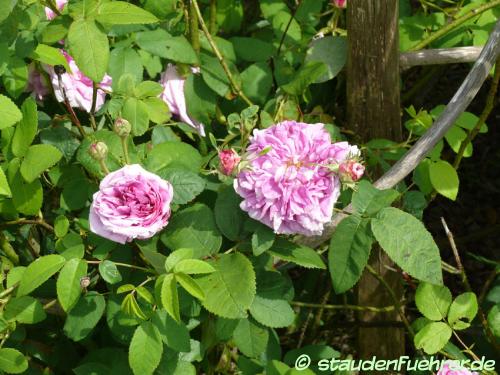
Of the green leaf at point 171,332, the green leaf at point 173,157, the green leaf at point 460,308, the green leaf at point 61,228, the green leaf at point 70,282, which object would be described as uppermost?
the green leaf at point 173,157

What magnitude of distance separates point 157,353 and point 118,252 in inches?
9.6

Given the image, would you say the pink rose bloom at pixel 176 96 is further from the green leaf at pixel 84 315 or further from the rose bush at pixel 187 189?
the green leaf at pixel 84 315

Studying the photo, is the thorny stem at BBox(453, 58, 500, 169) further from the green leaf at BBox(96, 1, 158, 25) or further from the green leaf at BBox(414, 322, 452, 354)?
the green leaf at BBox(96, 1, 158, 25)

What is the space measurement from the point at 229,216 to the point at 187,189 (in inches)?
3.4

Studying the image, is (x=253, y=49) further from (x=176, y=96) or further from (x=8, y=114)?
(x=8, y=114)

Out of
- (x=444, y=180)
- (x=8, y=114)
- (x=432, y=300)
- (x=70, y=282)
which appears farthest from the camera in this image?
(x=444, y=180)

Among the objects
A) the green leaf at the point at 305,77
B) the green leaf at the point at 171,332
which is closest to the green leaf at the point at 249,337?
the green leaf at the point at 171,332

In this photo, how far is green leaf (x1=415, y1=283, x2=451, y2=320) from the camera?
55.0 inches

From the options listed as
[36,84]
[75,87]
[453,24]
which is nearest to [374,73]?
[453,24]

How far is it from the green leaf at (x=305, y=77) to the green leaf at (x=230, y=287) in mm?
455

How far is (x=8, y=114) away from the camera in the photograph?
1.08m

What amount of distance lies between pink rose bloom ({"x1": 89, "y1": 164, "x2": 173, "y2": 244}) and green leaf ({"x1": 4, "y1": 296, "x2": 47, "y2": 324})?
232 millimetres

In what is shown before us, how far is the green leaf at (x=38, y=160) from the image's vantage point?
1221 mm

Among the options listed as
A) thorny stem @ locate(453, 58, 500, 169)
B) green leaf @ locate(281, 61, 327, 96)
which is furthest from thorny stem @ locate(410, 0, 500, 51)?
green leaf @ locate(281, 61, 327, 96)
